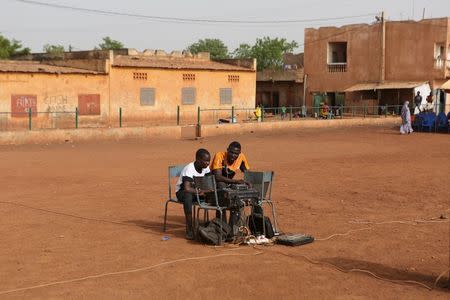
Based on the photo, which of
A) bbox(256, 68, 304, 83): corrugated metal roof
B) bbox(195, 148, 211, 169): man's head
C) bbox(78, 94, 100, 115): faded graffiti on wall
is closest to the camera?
bbox(195, 148, 211, 169): man's head

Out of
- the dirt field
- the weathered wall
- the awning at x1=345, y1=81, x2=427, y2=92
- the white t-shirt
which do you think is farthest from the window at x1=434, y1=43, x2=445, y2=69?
the white t-shirt

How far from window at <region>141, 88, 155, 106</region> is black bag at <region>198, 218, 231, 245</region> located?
28.4 meters

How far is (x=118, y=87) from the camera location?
34.8 m

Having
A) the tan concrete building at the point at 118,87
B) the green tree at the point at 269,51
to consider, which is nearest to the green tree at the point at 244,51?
the green tree at the point at 269,51

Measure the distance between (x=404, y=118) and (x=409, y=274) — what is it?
24.3m

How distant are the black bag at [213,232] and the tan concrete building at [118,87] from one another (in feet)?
65.4

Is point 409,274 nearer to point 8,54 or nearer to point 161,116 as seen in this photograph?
point 161,116

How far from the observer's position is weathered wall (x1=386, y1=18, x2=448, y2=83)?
43.3 m

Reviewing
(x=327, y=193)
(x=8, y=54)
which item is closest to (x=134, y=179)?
(x=327, y=193)

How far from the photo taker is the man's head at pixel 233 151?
9.05m

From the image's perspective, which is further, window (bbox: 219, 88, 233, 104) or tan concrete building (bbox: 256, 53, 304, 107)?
tan concrete building (bbox: 256, 53, 304, 107)

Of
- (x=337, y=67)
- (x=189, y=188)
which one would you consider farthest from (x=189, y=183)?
(x=337, y=67)

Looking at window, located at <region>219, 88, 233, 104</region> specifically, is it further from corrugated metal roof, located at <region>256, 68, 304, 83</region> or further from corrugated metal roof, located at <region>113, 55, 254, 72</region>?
corrugated metal roof, located at <region>256, 68, 304, 83</region>

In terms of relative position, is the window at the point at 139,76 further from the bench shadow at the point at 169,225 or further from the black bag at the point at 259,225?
the black bag at the point at 259,225
